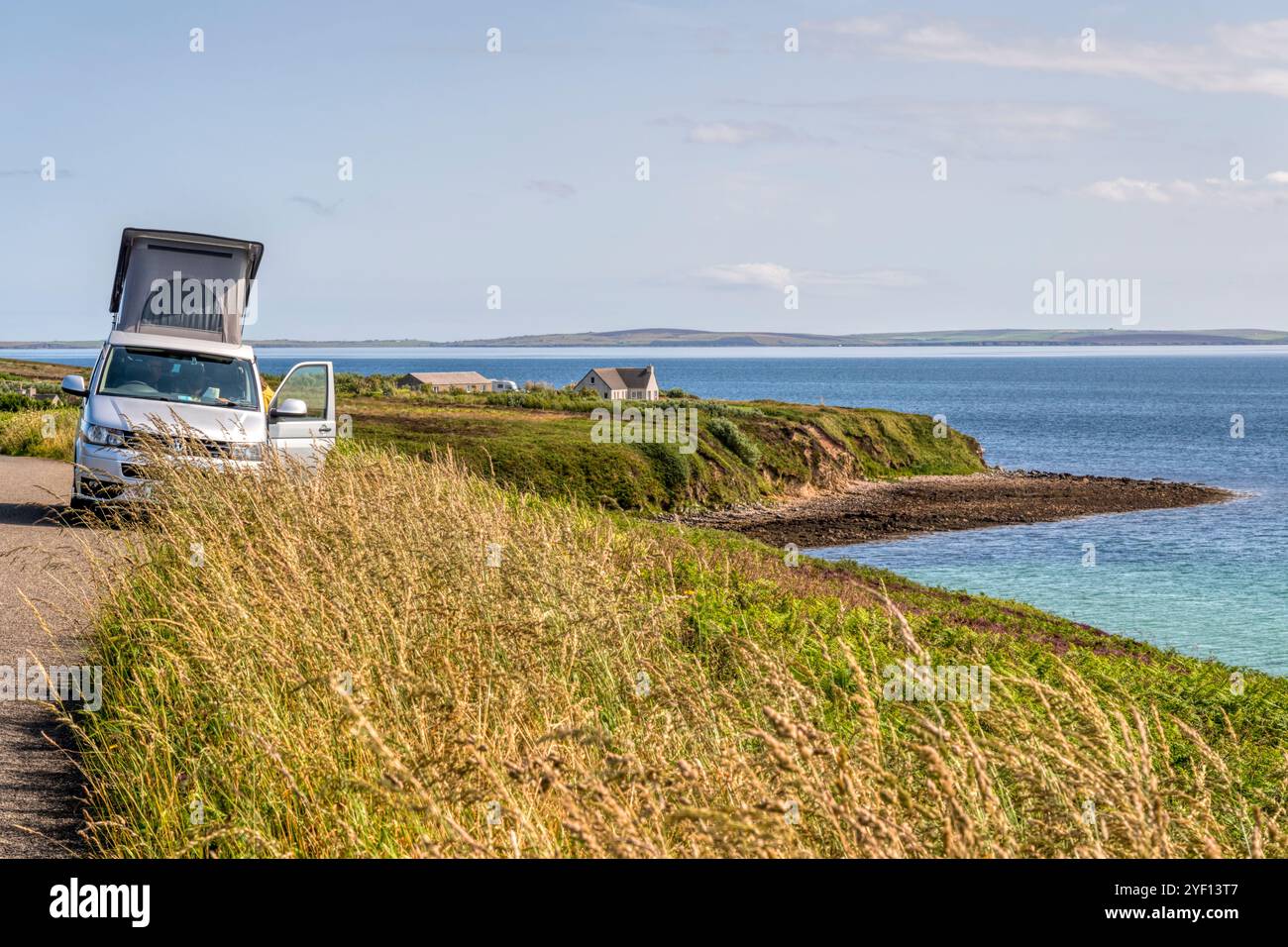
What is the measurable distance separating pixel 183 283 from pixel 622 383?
210 ft

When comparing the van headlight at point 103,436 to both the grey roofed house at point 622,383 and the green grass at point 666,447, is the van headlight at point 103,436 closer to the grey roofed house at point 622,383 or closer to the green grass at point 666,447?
the green grass at point 666,447

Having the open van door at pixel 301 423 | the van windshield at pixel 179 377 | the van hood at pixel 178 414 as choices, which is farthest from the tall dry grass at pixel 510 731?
the van windshield at pixel 179 377

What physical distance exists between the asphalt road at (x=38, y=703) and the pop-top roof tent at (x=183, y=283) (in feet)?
10.0

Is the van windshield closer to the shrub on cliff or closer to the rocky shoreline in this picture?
the rocky shoreline

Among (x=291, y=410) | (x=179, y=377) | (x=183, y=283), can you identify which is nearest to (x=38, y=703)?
(x=291, y=410)

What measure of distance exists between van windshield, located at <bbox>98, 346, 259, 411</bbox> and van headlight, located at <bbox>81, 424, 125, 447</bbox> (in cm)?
76

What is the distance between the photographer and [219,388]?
14883 mm

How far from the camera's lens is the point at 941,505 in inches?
1654

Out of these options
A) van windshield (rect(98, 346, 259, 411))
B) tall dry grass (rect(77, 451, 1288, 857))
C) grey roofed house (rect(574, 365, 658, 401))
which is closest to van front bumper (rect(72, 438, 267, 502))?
van windshield (rect(98, 346, 259, 411))

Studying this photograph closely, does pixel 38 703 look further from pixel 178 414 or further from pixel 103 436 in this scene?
pixel 103 436

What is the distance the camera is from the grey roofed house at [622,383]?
77000mm
